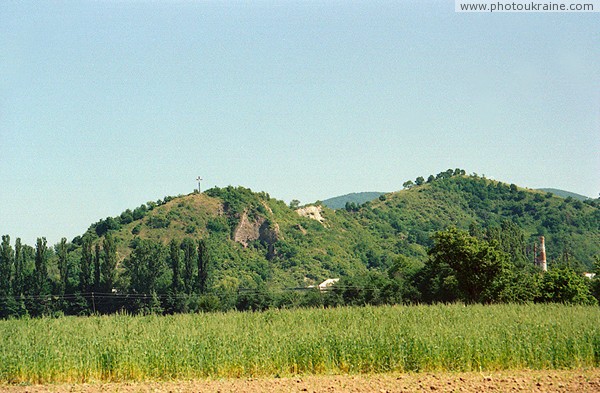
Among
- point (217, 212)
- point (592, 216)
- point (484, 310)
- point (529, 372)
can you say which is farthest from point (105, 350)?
point (592, 216)

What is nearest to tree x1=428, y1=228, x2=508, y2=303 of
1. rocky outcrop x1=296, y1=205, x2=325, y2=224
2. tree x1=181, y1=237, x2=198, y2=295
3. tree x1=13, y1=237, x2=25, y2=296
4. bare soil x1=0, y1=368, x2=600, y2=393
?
bare soil x1=0, y1=368, x2=600, y2=393

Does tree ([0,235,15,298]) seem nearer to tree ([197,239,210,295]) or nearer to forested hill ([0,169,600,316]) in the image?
forested hill ([0,169,600,316])

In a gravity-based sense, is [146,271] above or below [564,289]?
above

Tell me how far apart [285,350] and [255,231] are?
362 feet

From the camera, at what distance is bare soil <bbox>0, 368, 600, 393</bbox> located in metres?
14.4

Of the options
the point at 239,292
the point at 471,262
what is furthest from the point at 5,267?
the point at 471,262

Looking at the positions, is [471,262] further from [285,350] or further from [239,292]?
[239,292]

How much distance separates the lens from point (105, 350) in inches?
675

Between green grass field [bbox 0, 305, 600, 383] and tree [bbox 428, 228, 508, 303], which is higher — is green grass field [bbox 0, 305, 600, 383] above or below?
below

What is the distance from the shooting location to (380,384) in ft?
48.6

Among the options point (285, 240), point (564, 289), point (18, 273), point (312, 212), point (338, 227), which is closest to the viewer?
point (564, 289)

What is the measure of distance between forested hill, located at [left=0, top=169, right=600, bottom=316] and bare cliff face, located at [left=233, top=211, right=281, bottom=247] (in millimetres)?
208

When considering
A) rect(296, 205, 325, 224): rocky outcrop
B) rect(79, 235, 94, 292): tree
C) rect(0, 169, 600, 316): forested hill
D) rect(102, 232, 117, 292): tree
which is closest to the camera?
rect(79, 235, 94, 292): tree

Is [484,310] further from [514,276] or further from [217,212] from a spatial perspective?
[217,212]
